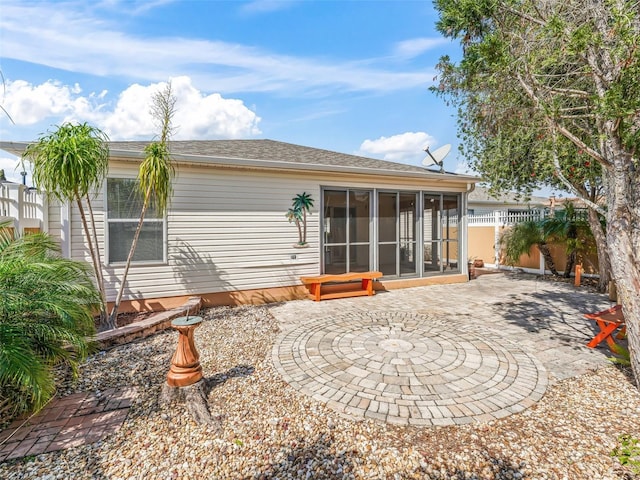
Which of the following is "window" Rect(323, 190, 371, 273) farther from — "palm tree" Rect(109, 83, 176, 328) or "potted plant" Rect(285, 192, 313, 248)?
"palm tree" Rect(109, 83, 176, 328)

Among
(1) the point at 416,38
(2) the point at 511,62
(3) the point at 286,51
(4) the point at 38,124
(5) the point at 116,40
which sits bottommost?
(4) the point at 38,124

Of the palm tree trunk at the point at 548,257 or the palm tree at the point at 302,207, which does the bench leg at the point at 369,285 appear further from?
the palm tree trunk at the point at 548,257

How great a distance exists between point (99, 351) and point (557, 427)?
5108 mm

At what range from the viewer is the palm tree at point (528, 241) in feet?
29.8

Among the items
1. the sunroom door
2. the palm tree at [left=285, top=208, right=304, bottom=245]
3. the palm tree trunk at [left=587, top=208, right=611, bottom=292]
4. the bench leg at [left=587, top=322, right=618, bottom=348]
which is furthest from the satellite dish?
the bench leg at [left=587, top=322, right=618, bottom=348]

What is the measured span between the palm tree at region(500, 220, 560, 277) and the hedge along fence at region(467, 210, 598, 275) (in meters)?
0.32

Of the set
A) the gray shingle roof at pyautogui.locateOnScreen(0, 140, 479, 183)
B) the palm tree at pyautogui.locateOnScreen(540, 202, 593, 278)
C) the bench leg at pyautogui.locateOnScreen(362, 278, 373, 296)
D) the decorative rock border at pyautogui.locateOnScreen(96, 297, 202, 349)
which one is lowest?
the decorative rock border at pyautogui.locateOnScreen(96, 297, 202, 349)

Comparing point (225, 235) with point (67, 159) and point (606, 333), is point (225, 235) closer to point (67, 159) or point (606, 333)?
point (67, 159)

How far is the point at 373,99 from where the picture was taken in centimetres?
1078

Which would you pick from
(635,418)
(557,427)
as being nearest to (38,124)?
(557,427)

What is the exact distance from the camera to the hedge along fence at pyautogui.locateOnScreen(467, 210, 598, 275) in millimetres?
8820

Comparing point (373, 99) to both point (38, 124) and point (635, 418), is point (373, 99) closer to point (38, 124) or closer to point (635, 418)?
point (38, 124)

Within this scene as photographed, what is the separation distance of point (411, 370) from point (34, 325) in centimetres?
360

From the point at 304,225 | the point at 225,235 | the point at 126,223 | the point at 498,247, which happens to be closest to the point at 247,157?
the point at 225,235
